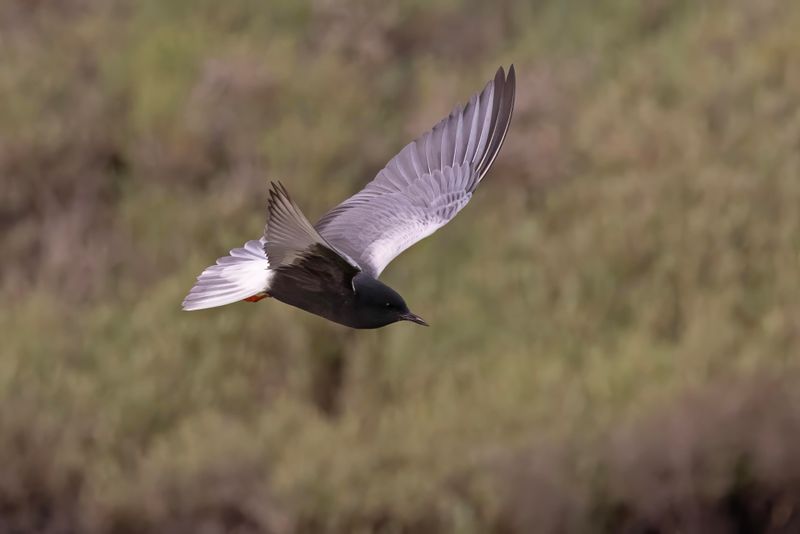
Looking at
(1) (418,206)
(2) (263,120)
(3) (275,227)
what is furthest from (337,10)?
(3) (275,227)

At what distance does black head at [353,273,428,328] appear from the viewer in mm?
4426

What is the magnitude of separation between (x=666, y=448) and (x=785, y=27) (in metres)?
3.58

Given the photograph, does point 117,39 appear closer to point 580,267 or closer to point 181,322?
point 181,322

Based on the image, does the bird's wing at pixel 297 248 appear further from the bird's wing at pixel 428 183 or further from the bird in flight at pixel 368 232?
the bird's wing at pixel 428 183

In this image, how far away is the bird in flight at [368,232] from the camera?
4242mm

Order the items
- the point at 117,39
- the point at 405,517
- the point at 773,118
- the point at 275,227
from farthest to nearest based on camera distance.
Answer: the point at 117,39, the point at 773,118, the point at 405,517, the point at 275,227

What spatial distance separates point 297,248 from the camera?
13.8 feet

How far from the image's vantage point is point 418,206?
5438 millimetres

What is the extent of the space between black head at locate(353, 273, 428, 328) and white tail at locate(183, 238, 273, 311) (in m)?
Answer: 0.27

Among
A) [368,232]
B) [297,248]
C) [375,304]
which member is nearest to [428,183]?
[368,232]

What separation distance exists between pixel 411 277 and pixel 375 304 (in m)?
4.12

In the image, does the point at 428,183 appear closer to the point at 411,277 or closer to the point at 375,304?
the point at 375,304

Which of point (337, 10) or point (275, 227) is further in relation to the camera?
point (337, 10)

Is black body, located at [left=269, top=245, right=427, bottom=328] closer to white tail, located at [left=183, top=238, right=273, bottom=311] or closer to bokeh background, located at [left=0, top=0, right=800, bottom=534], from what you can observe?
white tail, located at [left=183, top=238, right=273, bottom=311]
